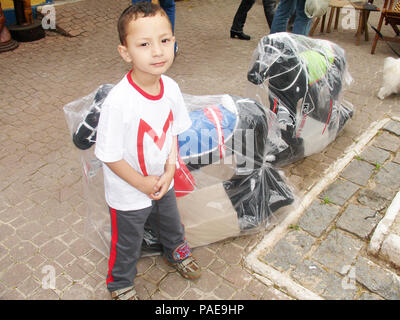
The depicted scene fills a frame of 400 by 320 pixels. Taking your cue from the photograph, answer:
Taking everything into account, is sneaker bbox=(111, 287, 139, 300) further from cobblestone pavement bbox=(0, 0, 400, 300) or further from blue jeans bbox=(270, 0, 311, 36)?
blue jeans bbox=(270, 0, 311, 36)

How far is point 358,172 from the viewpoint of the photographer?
330cm

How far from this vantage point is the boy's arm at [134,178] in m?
1.76

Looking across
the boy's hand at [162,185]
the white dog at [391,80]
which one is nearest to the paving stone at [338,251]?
the boy's hand at [162,185]

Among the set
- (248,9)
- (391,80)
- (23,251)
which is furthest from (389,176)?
(248,9)

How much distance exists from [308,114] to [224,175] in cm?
112

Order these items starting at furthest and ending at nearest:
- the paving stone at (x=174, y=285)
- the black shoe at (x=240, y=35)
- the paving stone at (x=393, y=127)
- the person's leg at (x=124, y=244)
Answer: the black shoe at (x=240, y=35)
the paving stone at (x=393, y=127)
the paving stone at (x=174, y=285)
the person's leg at (x=124, y=244)

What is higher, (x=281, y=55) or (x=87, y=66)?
(x=281, y=55)

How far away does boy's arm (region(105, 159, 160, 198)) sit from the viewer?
5.79 feet

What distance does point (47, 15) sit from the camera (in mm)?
6664

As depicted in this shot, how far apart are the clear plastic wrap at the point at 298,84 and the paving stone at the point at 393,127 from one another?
89cm

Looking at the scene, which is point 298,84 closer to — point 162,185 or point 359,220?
point 359,220

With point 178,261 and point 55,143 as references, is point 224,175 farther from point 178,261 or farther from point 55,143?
point 55,143

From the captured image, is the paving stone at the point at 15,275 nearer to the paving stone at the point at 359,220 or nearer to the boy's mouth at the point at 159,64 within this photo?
the boy's mouth at the point at 159,64
